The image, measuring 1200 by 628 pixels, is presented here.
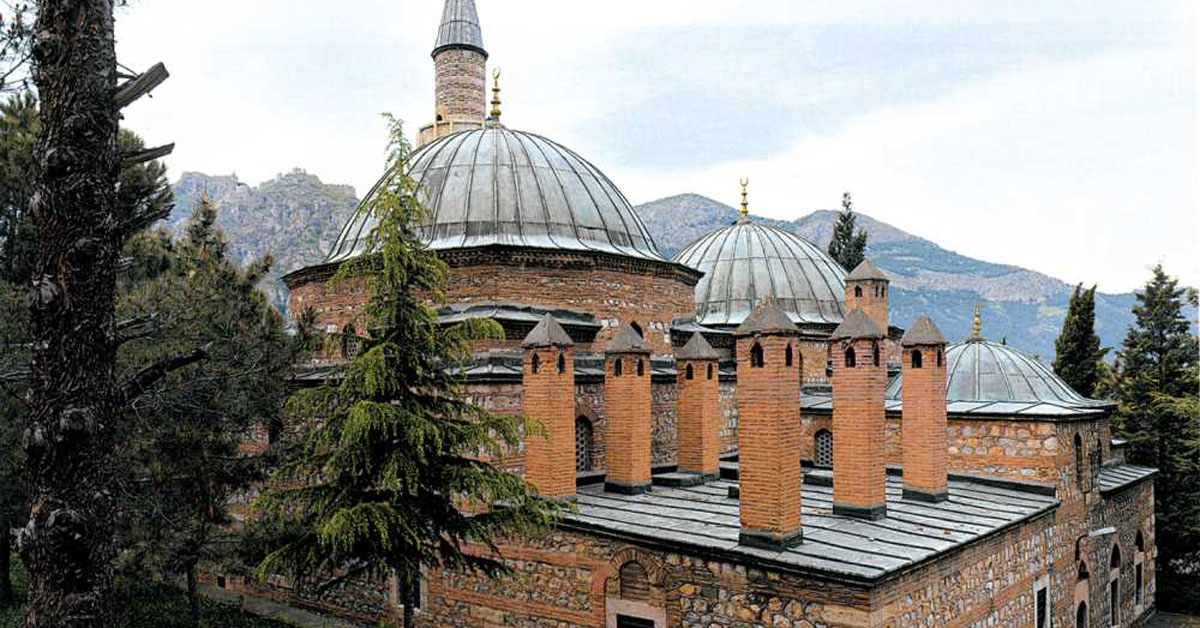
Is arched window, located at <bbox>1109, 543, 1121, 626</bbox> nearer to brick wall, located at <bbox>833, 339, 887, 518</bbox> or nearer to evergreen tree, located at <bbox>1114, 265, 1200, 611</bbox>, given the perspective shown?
evergreen tree, located at <bbox>1114, 265, 1200, 611</bbox>

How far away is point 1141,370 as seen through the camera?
71.0ft

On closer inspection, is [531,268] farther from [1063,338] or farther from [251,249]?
[251,249]

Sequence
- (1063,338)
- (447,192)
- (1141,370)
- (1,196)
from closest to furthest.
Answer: (1,196) → (447,192) → (1141,370) → (1063,338)

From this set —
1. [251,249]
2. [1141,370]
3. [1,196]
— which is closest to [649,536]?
[1,196]

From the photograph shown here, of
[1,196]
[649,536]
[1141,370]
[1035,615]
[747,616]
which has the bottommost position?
[1035,615]

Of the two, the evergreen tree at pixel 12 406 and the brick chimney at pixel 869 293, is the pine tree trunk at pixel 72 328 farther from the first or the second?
the brick chimney at pixel 869 293

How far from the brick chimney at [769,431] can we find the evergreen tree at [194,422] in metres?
6.72

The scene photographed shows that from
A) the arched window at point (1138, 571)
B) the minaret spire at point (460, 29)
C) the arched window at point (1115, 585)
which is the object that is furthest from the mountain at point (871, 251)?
the arched window at point (1115, 585)

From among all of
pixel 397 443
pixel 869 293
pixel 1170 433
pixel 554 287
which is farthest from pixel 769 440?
pixel 1170 433

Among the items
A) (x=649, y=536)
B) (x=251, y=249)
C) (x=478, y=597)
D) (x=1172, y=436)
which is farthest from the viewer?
(x=251, y=249)

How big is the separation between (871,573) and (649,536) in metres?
2.52

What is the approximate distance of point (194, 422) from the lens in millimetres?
10727

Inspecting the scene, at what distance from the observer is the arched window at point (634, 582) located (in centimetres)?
911

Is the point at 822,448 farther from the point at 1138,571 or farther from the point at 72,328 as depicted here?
the point at 72,328
